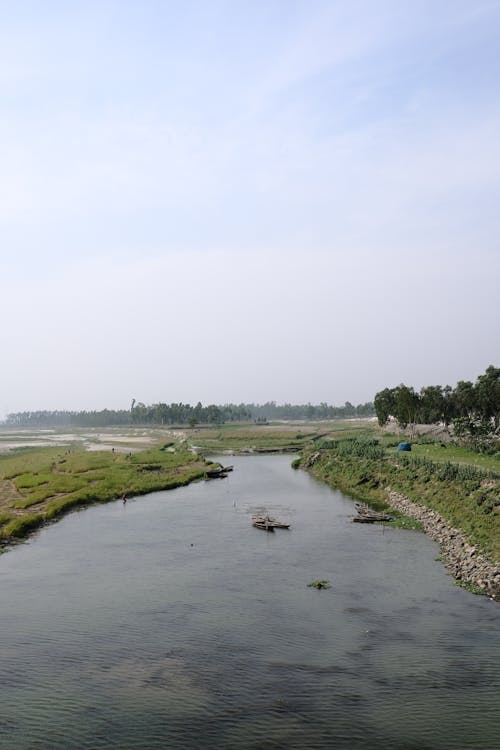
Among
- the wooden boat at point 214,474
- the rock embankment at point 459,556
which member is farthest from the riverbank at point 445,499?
the wooden boat at point 214,474

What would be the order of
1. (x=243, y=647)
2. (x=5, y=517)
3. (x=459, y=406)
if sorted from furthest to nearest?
(x=459, y=406)
(x=5, y=517)
(x=243, y=647)

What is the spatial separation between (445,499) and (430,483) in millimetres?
7070

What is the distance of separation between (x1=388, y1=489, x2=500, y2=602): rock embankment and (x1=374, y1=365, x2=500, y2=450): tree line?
38192 mm

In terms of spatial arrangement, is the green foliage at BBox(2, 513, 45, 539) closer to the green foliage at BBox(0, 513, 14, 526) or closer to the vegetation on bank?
the green foliage at BBox(0, 513, 14, 526)

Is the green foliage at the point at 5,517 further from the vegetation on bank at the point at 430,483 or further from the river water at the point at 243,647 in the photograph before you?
the vegetation on bank at the point at 430,483

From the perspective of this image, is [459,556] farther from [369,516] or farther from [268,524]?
[268,524]

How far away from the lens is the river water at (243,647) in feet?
77.9

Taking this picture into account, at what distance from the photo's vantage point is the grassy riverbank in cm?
6638

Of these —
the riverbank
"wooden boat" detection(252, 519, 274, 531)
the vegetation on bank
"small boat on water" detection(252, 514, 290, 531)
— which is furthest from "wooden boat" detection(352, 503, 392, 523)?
"wooden boat" detection(252, 519, 274, 531)

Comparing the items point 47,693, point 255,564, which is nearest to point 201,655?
point 47,693

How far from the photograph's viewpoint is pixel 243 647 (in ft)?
102

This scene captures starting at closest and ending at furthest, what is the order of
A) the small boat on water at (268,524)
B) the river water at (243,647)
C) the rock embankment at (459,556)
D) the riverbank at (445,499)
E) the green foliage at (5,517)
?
the river water at (243,647) → the rock embankment at (459,556) → the riverbank at (445,499) → the small boat on water at (268,524) → the green foliage at (5,517)

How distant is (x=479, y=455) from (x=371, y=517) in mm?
32915

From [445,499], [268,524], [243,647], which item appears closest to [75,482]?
[268,524]
